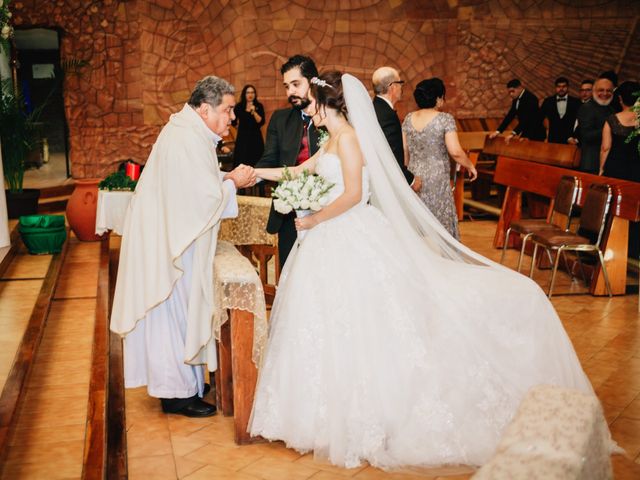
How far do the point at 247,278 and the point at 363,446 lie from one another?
36.0 inches

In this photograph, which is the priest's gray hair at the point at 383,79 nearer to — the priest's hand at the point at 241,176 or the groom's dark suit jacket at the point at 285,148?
the groom's dark suit jacket at the point at 285,148

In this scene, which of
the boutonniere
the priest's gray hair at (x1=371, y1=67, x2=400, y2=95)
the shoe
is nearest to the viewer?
the shoe

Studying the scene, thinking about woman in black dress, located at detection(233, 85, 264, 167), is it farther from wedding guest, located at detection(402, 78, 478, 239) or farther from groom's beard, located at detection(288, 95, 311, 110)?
groom's beard, located at detection(288, 95, 311, 110)

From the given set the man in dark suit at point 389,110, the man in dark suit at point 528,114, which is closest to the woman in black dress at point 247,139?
the man in dark suit at point 528,114

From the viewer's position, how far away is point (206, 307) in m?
3.63

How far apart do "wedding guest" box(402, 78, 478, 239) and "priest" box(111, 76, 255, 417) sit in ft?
8.50

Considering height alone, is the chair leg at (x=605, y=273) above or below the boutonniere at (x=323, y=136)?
below

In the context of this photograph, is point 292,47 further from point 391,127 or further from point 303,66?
point 303,66

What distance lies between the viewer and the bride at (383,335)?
329 centimetres

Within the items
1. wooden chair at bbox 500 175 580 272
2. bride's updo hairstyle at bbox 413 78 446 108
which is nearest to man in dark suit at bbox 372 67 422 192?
bride's updo hairstyle at bbox 413 78 446 108

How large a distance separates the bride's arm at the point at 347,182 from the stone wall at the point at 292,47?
8.66m

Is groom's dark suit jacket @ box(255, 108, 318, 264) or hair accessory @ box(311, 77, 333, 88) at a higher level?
hair accessory @ box(311, 77, 333, 88)

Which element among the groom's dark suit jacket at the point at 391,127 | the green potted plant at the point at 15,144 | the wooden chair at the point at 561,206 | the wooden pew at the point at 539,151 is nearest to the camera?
the groom's dark suit jacket at the point at 391,127

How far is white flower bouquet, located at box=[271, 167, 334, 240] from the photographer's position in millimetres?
3570
